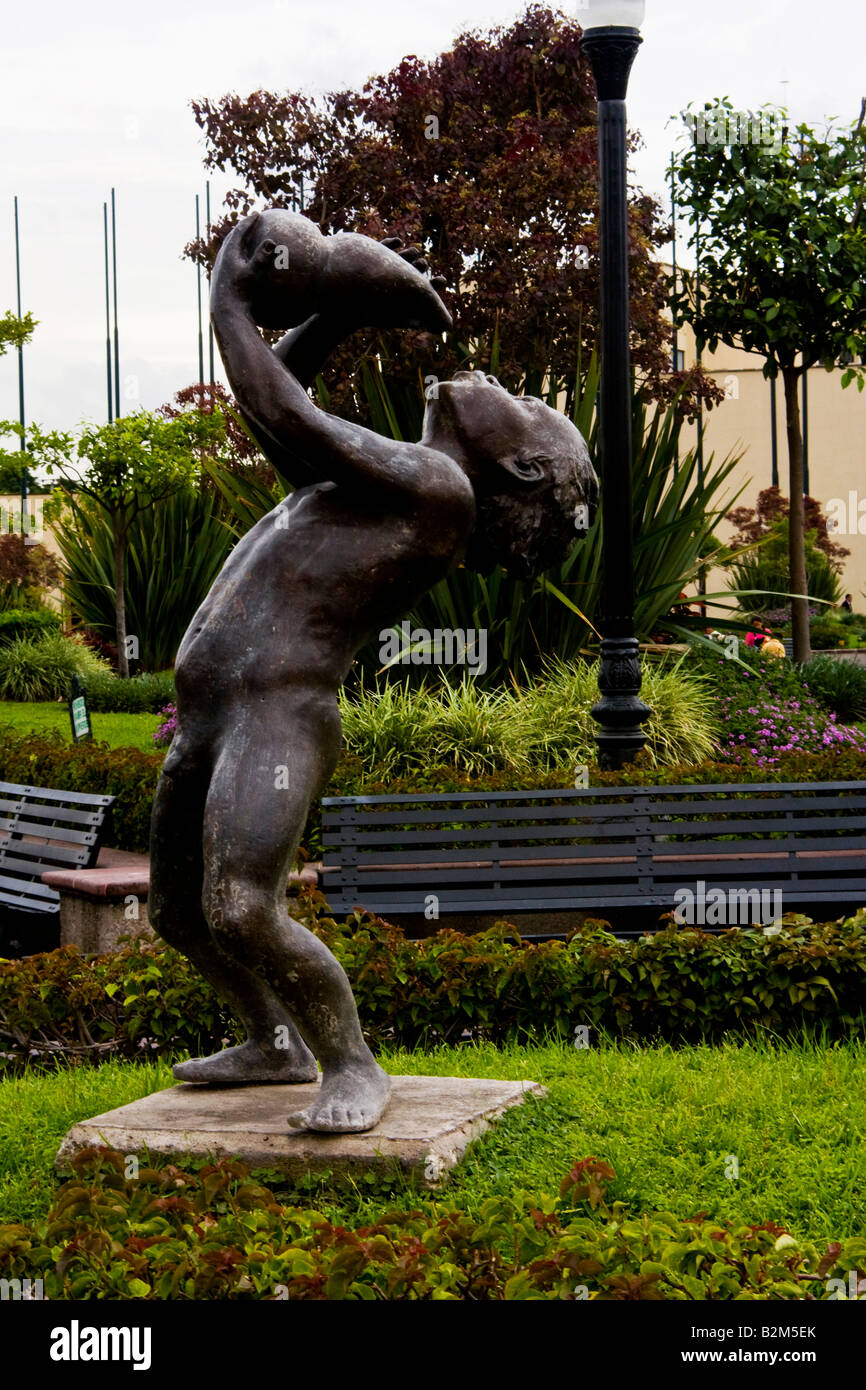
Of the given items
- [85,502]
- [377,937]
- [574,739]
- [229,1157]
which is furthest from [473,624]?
[85,502]

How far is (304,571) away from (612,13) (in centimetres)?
497

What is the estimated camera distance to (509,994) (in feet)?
16.3

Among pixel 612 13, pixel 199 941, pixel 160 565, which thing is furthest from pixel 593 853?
pixel 160 565

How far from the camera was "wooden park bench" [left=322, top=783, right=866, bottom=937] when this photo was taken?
5969 mm

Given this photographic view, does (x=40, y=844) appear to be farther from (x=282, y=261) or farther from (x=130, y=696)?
(x=130, y=696)

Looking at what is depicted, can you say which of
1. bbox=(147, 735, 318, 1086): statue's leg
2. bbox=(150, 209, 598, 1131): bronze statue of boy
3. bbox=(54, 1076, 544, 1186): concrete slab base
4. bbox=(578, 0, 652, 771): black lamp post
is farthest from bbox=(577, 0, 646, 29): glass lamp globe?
bbox=(54, 1076, 544, 1186): concrete slab base

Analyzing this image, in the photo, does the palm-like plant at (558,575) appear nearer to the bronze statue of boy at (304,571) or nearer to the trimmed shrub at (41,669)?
the bronze statue of boy at (304,571)

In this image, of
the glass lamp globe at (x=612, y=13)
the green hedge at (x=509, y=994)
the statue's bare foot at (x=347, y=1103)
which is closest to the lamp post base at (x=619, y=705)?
the green hedge at (x=509, y=994)

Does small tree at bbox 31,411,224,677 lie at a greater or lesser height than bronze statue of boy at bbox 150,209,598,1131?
greater

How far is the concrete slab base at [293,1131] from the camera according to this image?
3.31 metres

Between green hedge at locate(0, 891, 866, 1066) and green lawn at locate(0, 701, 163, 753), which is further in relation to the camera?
green lawn at locate(0, 701, 163, 753)

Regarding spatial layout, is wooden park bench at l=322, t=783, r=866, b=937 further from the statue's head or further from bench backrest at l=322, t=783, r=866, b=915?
the statue's head

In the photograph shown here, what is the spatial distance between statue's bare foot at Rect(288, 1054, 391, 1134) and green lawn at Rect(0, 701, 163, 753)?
839 centimetres
